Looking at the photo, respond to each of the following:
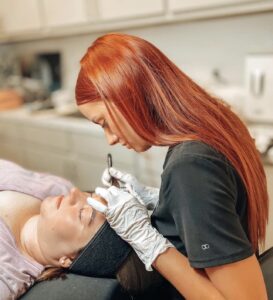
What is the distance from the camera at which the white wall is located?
2260 mm

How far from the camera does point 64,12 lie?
2.77 metres

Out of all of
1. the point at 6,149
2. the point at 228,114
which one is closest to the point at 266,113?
the point at 228,114

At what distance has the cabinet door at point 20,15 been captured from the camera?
2998 mm

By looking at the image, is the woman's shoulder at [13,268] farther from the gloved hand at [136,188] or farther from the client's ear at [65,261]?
the gloved hand at [136,188]

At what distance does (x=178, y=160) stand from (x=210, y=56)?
72.4 inches

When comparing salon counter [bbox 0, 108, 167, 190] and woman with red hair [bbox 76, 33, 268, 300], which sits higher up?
woman with red hair [bbox 76, 33, 268, 300]

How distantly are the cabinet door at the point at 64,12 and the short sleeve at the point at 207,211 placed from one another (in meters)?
2.12

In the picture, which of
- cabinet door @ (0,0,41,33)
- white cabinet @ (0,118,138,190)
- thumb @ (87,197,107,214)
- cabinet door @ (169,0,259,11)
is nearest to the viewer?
thumb @ (87,197,107,214)

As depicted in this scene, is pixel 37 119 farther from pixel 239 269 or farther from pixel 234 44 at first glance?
pixel 239 269

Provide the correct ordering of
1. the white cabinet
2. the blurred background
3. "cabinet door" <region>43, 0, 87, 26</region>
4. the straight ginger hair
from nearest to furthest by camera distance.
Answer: the straight ginger hair → the blurred background → the white cabinet → "cabinet door" <region>43, 0, 87, 26</region>

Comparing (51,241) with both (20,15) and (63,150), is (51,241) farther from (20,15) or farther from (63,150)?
(20,15)

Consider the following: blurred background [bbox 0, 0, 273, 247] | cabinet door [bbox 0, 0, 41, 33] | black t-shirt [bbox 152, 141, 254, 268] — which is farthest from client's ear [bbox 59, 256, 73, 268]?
cabinet door [bbox 0, 0, 41, 33]

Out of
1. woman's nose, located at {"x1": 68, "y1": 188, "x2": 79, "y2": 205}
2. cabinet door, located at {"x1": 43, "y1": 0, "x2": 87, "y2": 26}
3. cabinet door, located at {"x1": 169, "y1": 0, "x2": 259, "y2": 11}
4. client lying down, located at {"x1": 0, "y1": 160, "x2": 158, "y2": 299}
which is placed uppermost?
cabinet door, located at {"x1": 169, "y1": 0, "x2": 259, "y2": 11}

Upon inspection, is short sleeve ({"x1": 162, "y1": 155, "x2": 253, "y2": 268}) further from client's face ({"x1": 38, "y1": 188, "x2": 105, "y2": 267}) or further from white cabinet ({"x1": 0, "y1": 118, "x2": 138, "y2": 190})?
white cabinet ({"x1": 0, "y1": 118, "x2": 138, "y2": 190})
